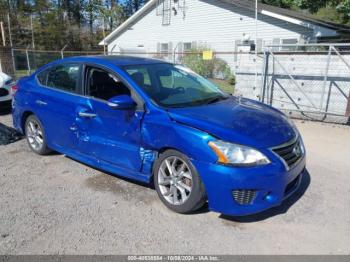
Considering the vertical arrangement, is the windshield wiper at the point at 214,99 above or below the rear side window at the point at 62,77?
below

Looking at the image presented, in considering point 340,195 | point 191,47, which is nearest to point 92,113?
point 340,195

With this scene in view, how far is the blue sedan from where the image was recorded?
306 cm

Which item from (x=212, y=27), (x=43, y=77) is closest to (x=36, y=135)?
(x=43, y=77)

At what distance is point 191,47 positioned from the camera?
21125mm

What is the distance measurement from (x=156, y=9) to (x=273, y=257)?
2246 cm

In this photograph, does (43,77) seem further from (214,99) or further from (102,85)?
(214,99)

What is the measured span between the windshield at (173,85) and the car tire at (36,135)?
1.98 meters

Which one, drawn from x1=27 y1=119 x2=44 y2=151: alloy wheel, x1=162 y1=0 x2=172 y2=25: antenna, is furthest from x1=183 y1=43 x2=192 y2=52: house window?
x1=27 y1=119 x2=44 y2=151: alloy wheel

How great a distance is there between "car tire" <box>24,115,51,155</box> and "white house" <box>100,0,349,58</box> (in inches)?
483

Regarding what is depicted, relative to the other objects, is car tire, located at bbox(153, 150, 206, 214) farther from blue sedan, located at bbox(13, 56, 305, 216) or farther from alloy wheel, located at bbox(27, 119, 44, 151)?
alloy wheel, located at bbox(27, 119, 44, 151)

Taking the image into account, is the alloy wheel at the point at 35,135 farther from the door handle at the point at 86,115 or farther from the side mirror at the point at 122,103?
the side mirror at the point at 122,103

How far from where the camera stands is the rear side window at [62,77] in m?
4.40

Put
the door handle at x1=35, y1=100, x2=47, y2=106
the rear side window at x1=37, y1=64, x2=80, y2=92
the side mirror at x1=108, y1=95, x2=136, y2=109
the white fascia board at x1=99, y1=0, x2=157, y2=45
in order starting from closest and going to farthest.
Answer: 1. the side mirror at x1=108, y1=95, x2=136, y2=109
2. the rear side window at x1=37, y1=64, x2=80, y2=92
3. the door handle at x1=35, y1=100, x2=47, y2=106
4. the white fascia board at x1=99, y1=0, x2=157, y2=45

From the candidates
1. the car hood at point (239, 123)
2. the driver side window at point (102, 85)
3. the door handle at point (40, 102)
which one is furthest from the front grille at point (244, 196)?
the door handle at point (40, 102)
